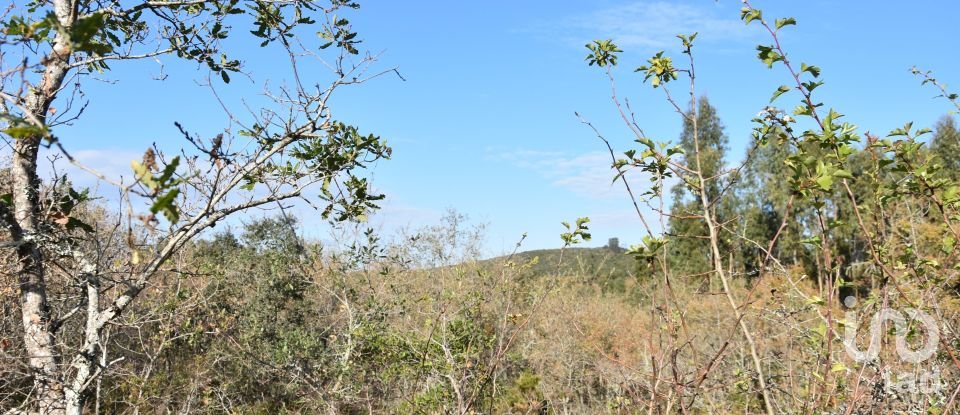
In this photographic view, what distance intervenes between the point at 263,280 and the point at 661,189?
9.42 m

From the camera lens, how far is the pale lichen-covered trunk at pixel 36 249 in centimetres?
212

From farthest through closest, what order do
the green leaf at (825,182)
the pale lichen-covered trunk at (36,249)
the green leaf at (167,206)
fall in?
the pale lichen-covered trunk at (36,249), the green leaf at (825,182), the green leaf at (167,206)

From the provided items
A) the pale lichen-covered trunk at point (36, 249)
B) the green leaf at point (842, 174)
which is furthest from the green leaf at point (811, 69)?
→ the pale lichen-covered trunk at point (36, 249)

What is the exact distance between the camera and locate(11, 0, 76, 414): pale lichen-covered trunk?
2.12 meters

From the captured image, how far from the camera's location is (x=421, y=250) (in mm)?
14109

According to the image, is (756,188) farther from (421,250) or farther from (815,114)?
(815,114)

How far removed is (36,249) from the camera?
7.00 ft

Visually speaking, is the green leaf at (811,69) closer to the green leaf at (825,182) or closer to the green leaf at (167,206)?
the green leaf at (825,182)

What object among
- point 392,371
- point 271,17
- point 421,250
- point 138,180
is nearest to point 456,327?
point 392,371

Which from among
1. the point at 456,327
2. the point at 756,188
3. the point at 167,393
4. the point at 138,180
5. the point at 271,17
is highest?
the point at 756,188

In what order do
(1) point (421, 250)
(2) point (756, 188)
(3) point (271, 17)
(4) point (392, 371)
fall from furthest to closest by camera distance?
(2) point (756, 188)
(1) point (421, 250)
(4) point (392, 371)
(3) point (271, 17)

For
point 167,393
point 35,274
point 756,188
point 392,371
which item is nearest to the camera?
point 35,274

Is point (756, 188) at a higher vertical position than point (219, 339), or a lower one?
higher

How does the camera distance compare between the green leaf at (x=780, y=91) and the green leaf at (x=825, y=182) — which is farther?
the green leaf at (x=780, y=91)
